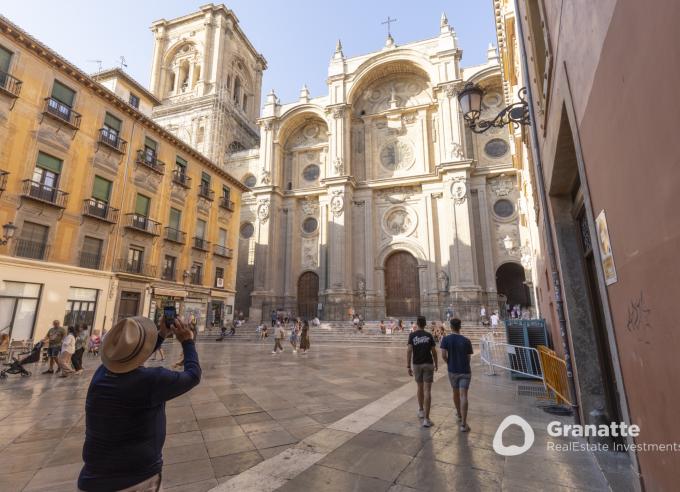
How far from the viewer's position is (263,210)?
30.9 meters

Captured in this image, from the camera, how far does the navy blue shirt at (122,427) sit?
169 cm

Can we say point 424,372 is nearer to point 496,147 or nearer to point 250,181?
point 496,147

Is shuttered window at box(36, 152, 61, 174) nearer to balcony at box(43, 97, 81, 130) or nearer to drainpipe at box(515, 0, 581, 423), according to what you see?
balcony at box(43, 97, 81, 130)

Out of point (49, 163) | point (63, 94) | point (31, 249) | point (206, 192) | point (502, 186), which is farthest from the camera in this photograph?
point (502, 186)

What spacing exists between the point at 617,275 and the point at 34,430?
6.83 meters

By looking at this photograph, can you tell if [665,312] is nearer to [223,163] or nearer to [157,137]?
[157,137]

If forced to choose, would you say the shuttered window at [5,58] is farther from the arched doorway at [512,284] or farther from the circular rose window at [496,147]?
the arched doorway at [512,284]

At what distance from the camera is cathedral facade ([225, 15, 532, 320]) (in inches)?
1017

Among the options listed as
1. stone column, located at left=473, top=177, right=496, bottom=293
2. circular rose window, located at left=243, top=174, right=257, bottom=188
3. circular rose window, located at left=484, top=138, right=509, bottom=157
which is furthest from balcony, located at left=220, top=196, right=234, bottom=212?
circular rose window, located at left=484, top=138, right=509, bottom=157

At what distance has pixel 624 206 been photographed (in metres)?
2.27

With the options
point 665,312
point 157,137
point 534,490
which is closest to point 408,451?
point 534,490

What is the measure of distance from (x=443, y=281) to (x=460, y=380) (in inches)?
833

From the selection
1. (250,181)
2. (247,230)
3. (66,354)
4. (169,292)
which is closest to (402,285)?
(247,230)

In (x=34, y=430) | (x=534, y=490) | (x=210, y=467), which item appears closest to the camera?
(x=534, y=490)
